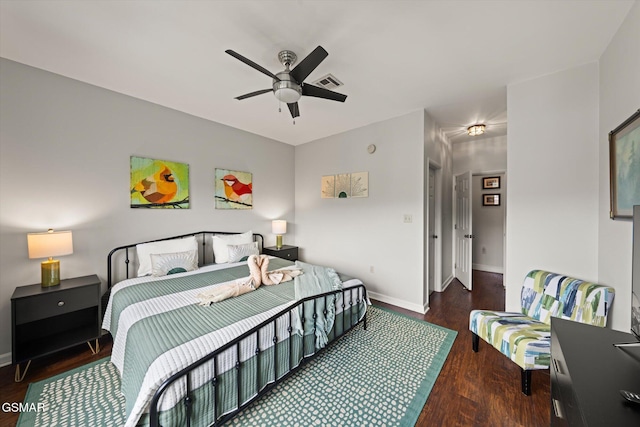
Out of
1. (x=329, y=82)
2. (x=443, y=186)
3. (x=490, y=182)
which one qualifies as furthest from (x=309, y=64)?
(x=490, y=182)

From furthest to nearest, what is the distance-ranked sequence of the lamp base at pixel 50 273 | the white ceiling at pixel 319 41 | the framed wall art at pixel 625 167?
the lamp base at pixel 50 273, the white ceiling at pixel 319 41, the framed wall art at pixel 625 167

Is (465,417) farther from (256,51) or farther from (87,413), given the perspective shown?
(256,51)

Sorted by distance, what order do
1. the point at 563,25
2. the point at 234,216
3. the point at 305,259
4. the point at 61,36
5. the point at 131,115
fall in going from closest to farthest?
the point at 563,25, the point at 61,36, the point at 131,115, the point at 234,216, the point at 305,259

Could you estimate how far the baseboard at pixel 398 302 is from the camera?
3229mm

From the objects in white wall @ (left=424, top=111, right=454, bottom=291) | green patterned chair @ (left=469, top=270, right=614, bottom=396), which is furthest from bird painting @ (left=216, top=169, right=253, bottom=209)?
green patterned chair @ (left=469, top=270, right=614, bottom=396)

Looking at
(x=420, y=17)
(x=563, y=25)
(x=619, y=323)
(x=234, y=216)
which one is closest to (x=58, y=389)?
(x=234, y=216)

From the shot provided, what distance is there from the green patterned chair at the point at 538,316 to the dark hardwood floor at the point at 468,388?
0.43 feet

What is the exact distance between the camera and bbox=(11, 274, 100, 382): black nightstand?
1.96m

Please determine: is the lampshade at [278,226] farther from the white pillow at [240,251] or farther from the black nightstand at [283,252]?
the white pillow at [240,251]

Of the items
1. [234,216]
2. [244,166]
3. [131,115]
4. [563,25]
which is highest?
[563,25]

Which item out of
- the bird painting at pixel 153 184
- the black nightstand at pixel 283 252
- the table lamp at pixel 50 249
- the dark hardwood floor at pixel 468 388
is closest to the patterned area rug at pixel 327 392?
the dark hardwood floor at pixel 468 388

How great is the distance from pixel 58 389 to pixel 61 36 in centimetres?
282

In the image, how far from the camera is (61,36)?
1.88 metres

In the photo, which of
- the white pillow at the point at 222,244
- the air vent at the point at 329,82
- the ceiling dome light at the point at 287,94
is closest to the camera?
the ceiling dome light at the point at 287,94
